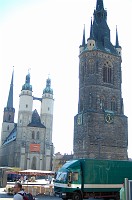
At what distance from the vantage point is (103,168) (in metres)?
20.9

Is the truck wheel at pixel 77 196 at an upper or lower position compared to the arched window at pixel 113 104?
lower

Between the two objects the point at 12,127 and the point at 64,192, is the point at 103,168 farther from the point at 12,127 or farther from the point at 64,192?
the point at 12,127

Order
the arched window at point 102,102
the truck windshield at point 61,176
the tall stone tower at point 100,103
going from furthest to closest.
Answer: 1. the arched window at point 102,102
2. the tall stone tower at point 100,103
3. the truck windshield at point 61,176

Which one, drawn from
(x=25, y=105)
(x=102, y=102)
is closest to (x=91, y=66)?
(x=102, y=102)

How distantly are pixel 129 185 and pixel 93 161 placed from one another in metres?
12.8

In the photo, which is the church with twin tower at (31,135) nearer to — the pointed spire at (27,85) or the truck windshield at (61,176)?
the pointed spire at (27,85)

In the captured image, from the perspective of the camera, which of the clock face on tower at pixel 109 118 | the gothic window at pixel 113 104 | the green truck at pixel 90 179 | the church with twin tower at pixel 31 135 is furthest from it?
the church with twin tower at pixel 31 135

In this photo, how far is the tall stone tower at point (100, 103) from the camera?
5178cm

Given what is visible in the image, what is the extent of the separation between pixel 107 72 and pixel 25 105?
34899 mm

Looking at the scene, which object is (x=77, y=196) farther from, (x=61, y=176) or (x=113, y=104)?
(x=113, y=104)

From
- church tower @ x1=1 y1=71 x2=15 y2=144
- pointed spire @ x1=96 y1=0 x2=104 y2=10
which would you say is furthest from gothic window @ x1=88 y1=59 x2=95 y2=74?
church tower @ x1=1 y1=71 x2=15 y2=144

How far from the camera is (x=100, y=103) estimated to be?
5456 centimetres

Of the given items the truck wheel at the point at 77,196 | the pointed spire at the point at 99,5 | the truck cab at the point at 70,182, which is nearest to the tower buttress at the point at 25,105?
the pointed spire at the point at 99,5

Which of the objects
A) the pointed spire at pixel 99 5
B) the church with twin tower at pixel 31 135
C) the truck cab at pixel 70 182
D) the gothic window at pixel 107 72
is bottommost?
the truck cab at pixel 70 182
